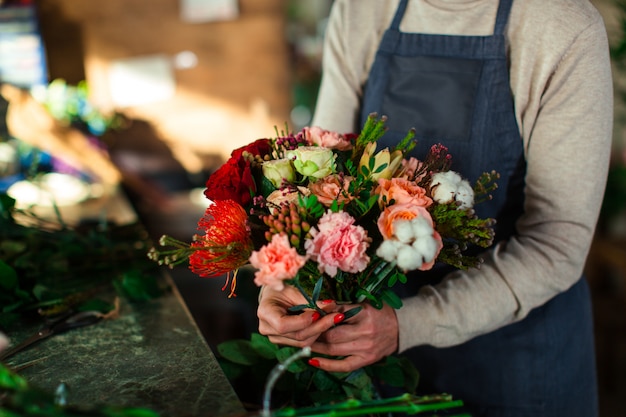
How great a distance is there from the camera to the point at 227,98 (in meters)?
4.02

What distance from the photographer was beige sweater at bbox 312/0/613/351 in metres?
1.22

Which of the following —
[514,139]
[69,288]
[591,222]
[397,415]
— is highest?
[514,139]

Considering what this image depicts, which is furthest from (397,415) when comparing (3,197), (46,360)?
(3,197)

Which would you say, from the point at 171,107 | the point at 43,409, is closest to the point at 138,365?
the point at 43,409

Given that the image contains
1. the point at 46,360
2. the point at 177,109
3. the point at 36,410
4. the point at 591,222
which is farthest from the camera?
the point at 177,109

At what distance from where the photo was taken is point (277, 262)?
875mm

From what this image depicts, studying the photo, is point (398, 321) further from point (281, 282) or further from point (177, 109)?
point (177, 109)

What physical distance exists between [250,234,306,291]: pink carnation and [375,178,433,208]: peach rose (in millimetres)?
173

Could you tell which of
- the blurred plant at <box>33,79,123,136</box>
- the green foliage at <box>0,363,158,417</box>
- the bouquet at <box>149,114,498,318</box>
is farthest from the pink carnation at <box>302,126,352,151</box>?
the blurred plant at <box>33,79,123,136</box>

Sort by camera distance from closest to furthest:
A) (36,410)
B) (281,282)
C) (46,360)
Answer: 1. (36,410)
2. (281,282)
3. (46,360)

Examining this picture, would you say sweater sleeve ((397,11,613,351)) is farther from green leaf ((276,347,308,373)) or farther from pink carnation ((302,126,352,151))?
pink carnation ((302,126,352,151))

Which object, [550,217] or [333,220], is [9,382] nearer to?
[333,220]

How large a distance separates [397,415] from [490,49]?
828mm

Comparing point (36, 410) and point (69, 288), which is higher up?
point (36, 410)
